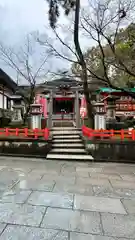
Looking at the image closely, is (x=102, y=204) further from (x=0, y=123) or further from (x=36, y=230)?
(x=0, y=123)

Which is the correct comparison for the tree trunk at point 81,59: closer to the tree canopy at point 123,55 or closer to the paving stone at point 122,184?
the tree canopy at point 123,55

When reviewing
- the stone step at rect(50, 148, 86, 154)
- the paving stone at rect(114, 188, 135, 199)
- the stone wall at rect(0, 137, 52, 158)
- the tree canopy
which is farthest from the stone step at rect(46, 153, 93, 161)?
the tree canopy

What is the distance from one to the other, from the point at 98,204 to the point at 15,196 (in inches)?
61.0

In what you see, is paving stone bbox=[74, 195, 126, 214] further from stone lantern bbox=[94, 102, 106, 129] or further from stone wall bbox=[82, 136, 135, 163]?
stone lantern bbox=[94, 102, 106, 129]

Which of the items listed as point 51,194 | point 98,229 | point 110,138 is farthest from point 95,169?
point 98,229

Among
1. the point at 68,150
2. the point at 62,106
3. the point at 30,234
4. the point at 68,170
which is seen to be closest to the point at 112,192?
the point at 68,170

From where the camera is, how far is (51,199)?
3158 millimetres

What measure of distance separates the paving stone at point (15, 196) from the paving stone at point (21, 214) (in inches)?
6.0

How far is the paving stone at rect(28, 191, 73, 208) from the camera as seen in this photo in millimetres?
2977

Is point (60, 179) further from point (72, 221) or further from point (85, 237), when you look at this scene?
point (85, 237)

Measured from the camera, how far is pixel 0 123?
36.9 feet

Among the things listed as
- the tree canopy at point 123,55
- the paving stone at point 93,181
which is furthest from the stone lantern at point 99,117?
the paving stone at point 93,181

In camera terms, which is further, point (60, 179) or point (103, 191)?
point (60, 179)

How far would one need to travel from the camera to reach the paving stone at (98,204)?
284cm
